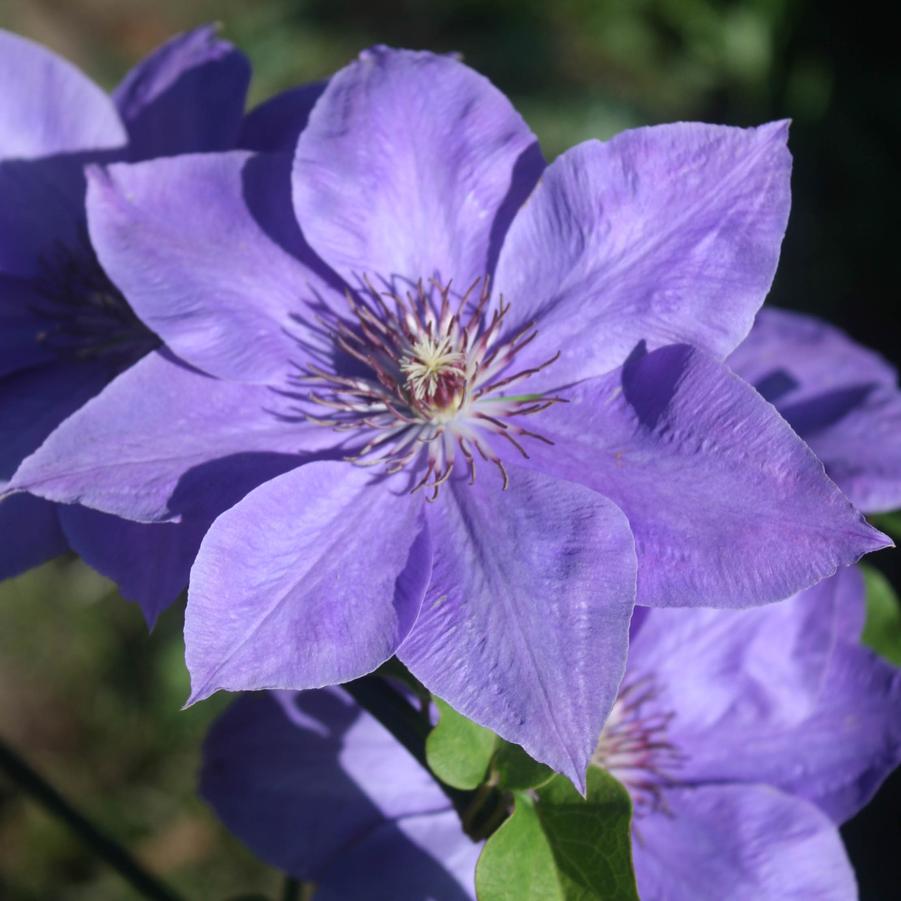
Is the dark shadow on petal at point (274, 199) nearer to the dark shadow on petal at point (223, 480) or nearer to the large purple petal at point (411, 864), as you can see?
the dark shadow on petal at point (223, 480)

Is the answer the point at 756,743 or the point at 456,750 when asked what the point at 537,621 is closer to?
the point at 456,750

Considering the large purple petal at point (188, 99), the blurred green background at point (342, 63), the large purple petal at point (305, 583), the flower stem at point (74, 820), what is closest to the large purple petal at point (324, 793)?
the flower stem at point (74, 820)

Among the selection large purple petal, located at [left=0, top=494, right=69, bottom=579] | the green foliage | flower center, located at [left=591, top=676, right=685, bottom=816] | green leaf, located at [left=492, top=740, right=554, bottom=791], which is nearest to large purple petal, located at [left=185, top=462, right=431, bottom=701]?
green leaf, located at [left=492, top=740, right=554, bottom=791]

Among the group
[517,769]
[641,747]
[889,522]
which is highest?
[517,769]

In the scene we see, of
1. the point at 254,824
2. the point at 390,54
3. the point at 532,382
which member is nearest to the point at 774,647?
the point at 532,382

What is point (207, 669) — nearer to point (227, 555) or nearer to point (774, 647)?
point (227, 555)

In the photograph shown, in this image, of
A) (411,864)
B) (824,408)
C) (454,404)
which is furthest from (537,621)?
(824,408)
